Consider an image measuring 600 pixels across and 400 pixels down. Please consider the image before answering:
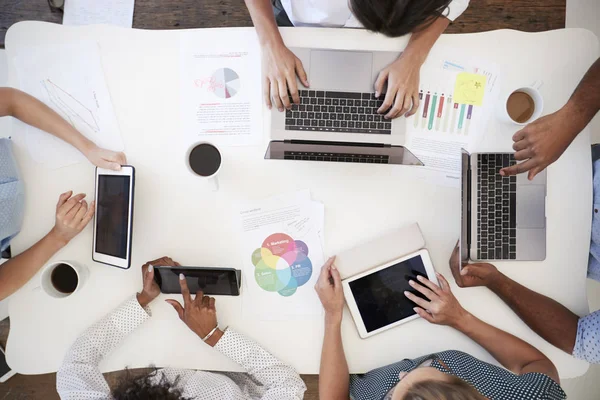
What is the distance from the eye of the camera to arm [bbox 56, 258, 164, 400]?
3.39ft

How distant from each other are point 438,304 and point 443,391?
8.8 inches

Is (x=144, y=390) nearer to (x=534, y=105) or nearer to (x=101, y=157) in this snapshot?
(x=101, y=157)

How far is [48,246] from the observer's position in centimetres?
108

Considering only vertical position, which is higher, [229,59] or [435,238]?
[229,59]

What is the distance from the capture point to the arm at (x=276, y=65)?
1.02m

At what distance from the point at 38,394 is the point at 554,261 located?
1.95 meters

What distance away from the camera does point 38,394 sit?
1629 mm

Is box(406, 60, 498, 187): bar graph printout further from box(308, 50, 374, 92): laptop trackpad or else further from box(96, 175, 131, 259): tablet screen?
box(96, 175, 131, 259): tablet screen

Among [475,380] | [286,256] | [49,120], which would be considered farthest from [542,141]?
[49,120]

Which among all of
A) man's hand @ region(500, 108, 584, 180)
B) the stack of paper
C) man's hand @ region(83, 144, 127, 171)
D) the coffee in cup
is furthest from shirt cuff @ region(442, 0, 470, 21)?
the coffee in cup

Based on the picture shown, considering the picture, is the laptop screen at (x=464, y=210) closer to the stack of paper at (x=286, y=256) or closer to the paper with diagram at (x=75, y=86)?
the stack of paper at (x=286, y=256)

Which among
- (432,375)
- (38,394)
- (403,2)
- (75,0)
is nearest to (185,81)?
(403,2)

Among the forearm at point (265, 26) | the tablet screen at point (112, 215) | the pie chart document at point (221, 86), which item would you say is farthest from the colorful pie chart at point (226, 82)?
the tablet screen at point (112, 215)

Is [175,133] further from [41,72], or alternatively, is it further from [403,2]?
[403,2]
